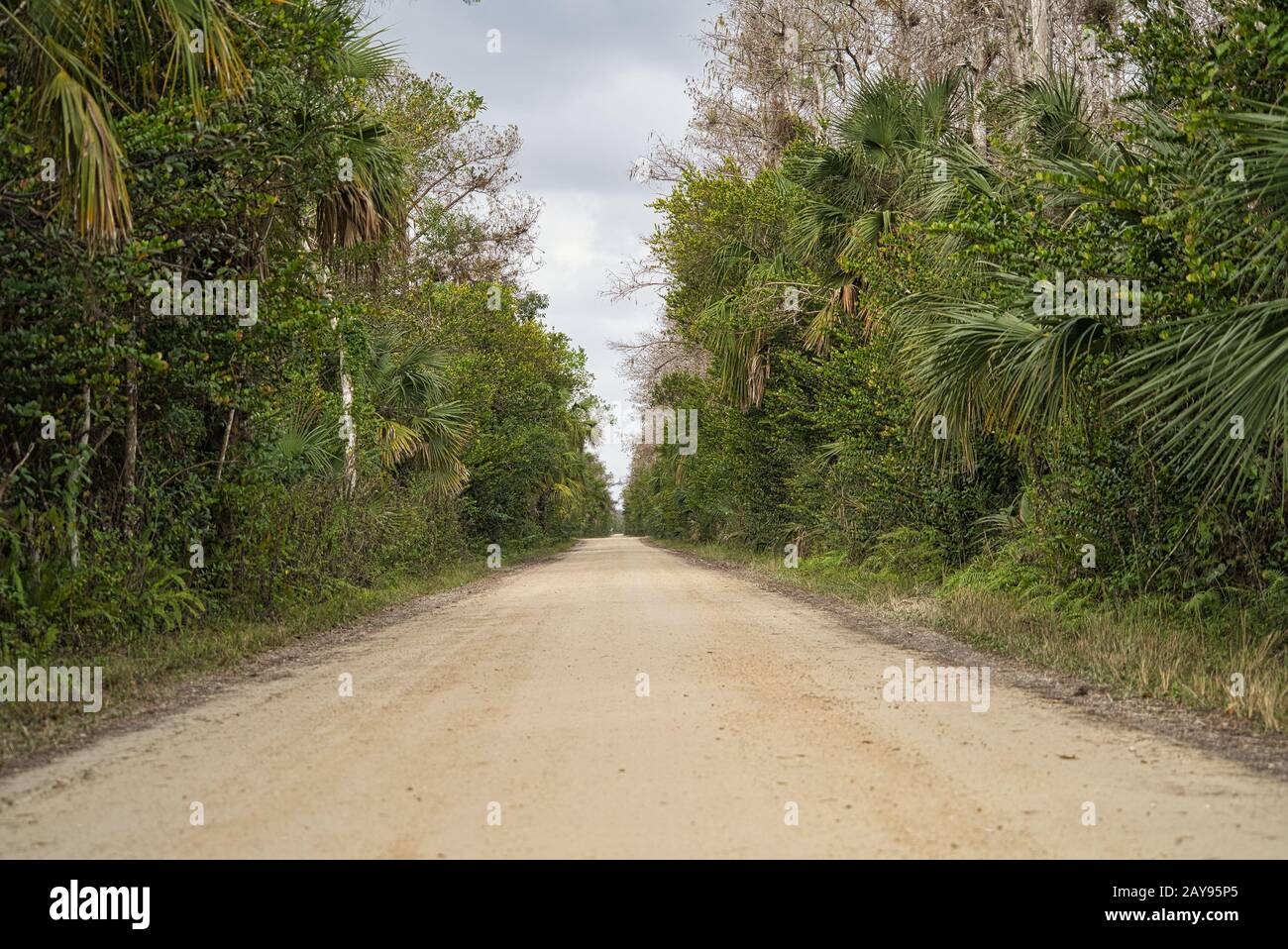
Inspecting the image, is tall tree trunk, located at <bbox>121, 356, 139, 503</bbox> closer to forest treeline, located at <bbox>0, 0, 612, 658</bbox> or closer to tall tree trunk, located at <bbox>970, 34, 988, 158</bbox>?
forest treeline, located at <bbox>0, 0, 612, 658</bbox>

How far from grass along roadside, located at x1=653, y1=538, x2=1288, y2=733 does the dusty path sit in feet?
2.90

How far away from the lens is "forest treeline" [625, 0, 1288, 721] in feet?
21.9

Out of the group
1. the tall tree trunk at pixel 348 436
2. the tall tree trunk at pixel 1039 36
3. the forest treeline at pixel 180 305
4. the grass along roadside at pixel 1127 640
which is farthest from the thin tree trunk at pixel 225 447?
the tall tree trunk at pixel 1039 36

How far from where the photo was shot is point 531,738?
5375 mm

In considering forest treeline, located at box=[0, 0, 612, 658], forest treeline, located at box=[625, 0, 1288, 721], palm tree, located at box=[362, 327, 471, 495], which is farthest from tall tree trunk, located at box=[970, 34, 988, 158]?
palm tree, located at box=[362, 327, 471, 495]

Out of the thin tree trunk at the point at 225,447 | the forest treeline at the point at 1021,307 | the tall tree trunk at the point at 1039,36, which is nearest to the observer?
the forest treeline at the point at 1021,307

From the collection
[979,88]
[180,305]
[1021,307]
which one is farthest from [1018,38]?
[180,305]

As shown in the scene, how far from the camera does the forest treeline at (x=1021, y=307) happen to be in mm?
6660

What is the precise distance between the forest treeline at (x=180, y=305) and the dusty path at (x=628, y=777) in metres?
2.34

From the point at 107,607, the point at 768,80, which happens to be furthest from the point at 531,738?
the point at 768,80

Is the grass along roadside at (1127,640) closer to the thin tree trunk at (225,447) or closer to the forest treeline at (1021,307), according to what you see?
the forest treeline at (1021,307)

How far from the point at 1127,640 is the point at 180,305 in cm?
866

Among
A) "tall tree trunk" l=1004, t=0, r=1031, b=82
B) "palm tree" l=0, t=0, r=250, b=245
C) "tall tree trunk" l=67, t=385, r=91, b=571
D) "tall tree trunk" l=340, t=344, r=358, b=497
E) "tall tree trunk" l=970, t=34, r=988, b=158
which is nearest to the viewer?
"palm tree" l=0, t=0, r=250, b=245

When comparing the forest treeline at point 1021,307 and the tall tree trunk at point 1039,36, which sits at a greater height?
the tall tree trunk at point 1039,36
